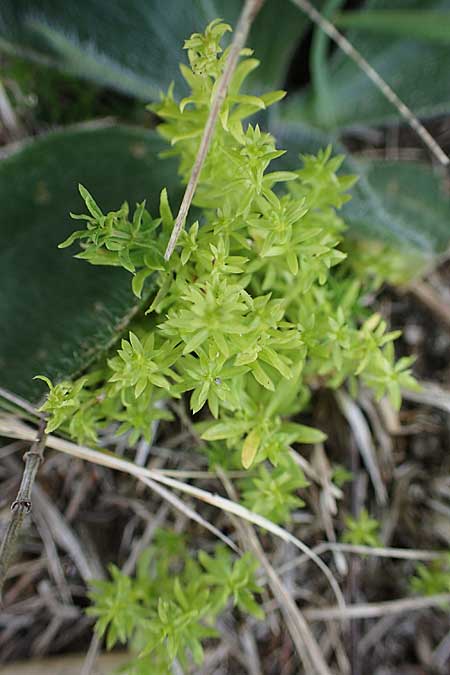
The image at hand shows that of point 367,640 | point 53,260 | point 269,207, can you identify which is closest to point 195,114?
point 269,207

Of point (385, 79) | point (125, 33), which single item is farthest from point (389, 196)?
point (125, 33)

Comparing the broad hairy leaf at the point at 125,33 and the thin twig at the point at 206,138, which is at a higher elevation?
the broad hairy leaf at the point at 125,33

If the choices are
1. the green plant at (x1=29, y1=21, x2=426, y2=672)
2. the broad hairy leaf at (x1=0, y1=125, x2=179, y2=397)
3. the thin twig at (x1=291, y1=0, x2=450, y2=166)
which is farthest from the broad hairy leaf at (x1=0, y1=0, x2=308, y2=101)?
the green plant at (x1=29, y1=21, x2=426, y2=672)

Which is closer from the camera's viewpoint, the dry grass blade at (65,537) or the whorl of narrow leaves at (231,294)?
the whorl of narrow leaves at (231,294)

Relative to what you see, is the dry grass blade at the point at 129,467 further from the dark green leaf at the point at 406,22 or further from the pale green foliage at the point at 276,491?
the dark green leaf at the point at 406,22

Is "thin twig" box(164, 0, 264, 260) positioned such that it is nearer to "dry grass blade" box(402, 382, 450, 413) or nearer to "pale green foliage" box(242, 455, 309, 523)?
"pale green foliage" box(242, 455, 309, 523)

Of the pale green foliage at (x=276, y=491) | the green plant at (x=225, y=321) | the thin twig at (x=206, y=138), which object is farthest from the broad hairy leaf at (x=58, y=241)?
the pale green foliage at (x=276, y=491)
